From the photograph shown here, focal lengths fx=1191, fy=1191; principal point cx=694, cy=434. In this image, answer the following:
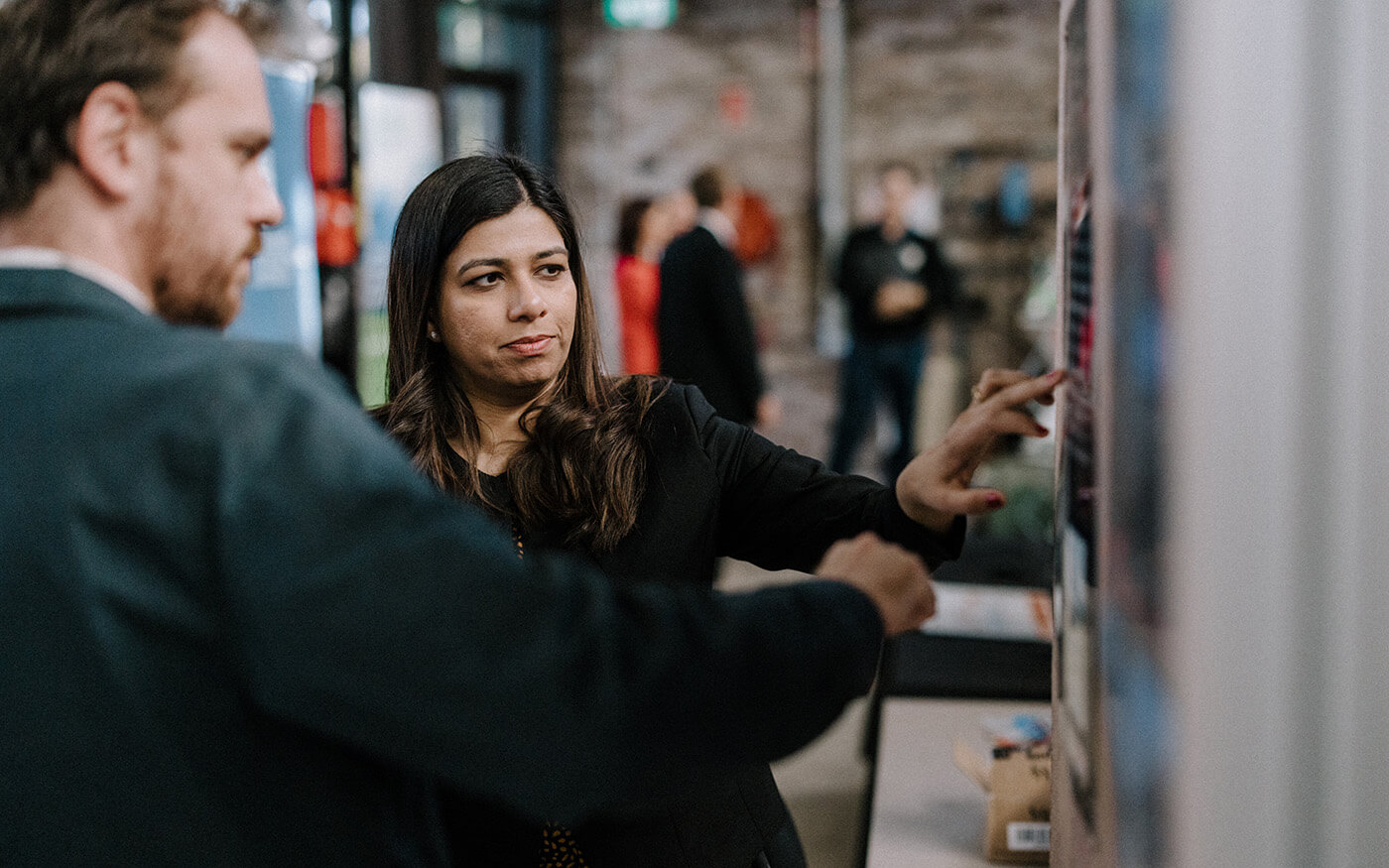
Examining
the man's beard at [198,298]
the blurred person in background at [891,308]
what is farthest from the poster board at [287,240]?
the blurred person in background at [891,308]

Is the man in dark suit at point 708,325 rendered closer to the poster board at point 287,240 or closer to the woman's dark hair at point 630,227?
the woman's dark hair at point 630,227

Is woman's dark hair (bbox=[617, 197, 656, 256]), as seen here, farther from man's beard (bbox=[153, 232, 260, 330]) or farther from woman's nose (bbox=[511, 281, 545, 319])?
man's beard (bbox=[153, 232, 260, 330])

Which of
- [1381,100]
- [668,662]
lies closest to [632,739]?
[668,662]

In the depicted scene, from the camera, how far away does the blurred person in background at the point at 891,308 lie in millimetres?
6445

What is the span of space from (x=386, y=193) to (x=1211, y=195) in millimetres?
4771

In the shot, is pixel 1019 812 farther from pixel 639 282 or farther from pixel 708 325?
pixel 639 282

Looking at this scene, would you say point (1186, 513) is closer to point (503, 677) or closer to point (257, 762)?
point (503, 677)

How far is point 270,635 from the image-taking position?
2.02ft

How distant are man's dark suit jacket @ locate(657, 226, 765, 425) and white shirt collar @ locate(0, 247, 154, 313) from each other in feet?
11.4

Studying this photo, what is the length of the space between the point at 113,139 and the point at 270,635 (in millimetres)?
315

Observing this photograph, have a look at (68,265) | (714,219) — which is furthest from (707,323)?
(68,265)

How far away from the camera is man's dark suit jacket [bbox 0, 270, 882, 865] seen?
A: 618mm

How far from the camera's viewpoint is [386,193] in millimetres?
4961

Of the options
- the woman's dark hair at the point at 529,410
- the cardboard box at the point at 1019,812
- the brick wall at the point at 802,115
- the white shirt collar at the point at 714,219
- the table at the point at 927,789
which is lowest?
the table at the point at 927,789
